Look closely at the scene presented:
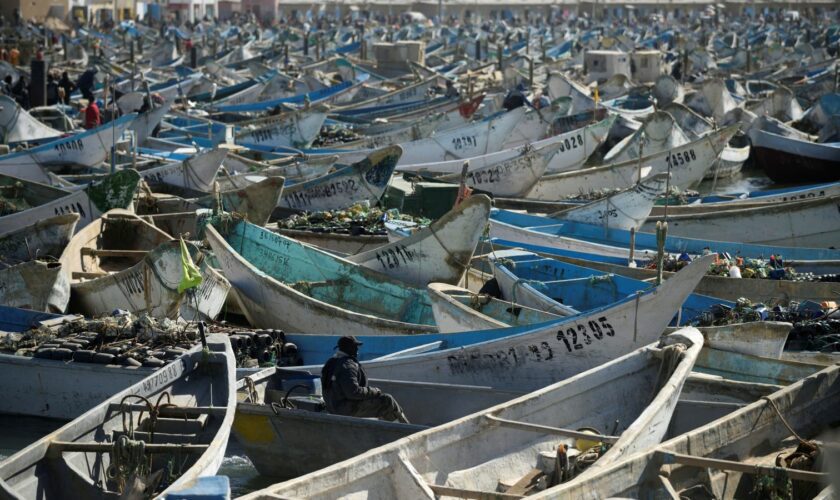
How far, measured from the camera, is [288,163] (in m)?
23.9

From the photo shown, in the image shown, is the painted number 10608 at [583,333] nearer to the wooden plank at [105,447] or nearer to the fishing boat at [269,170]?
the wooden plank at [105,447]

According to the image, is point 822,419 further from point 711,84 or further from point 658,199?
point 711,84

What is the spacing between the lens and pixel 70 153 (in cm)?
2344

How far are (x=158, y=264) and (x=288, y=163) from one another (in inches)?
374

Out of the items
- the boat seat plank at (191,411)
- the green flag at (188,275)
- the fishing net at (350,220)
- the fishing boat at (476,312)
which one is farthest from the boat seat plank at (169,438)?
the fishing net at (350,220)

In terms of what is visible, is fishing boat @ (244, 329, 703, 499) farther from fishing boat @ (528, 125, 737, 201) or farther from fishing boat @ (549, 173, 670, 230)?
fishing boat @ (528, 125, 737, 201)

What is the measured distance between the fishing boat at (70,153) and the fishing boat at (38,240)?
223 inches

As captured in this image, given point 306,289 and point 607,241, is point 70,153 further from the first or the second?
point 607,241

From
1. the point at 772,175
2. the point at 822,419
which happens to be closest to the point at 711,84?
the point at 772,175

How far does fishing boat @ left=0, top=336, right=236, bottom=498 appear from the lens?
30.6 ft

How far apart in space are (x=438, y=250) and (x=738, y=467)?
21.9 ft

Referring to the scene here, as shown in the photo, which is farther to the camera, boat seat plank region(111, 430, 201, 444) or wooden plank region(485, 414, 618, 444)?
boat seat plank region(111, 430, 201, 444)

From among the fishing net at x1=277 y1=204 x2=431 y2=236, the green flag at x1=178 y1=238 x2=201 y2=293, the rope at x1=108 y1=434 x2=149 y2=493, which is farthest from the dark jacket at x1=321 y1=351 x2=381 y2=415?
the fishing net at x1=277 y1=204 x2=431 y2=236

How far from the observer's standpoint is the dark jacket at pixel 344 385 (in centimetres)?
1102
